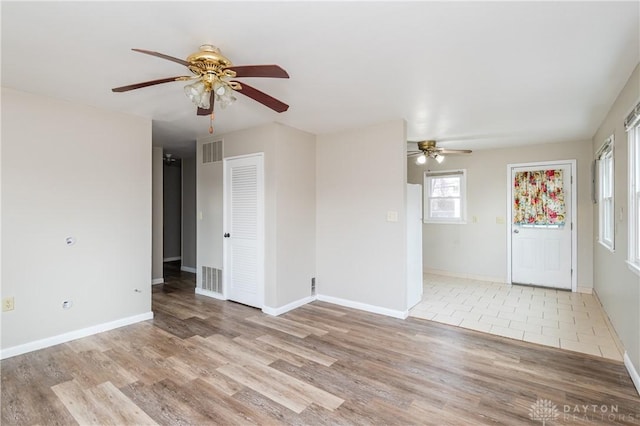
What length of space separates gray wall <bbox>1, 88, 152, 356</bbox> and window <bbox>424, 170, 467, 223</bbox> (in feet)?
16.5

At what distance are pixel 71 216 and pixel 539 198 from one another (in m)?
6.60

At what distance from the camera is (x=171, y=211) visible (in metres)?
7.91

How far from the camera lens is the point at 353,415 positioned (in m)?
2.06

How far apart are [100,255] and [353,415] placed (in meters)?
3.05

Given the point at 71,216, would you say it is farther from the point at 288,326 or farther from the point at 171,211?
the point at 171,211

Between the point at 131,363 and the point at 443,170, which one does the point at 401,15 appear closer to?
the point at 131,363

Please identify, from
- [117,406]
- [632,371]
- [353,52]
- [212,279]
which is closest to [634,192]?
[632,371]

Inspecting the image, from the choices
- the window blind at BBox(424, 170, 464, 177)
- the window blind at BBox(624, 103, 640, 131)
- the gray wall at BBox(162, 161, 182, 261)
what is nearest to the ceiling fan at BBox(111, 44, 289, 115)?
the window blind at BBox(624, 103, 640, 131)

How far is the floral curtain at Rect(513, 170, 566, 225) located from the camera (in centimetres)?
522

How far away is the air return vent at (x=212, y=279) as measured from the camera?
472 centimetres

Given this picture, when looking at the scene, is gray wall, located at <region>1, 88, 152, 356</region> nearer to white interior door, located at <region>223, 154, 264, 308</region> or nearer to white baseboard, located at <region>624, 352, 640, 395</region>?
white interior door, located at <region>223, 154, 264, 308</region>

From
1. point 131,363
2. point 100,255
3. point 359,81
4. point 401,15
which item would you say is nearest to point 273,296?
point 131,363

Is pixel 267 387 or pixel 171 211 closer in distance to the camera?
pixel 267 387

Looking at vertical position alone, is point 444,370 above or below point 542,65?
below
